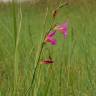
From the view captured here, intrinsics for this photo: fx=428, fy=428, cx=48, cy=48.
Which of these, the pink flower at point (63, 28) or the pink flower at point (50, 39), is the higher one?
the pink flower at point (63, 28)

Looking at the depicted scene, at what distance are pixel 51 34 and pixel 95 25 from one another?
12.4ft

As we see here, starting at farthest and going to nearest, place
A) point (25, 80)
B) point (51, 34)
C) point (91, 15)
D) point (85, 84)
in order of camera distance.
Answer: point (91, 15) → point (85, 84) → point (25, 80) → point (51, 34)

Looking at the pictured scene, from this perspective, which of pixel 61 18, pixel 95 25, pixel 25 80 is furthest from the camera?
pixel 61 18

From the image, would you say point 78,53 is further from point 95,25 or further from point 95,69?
point 95,25

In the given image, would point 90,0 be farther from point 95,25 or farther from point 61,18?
point 95,25

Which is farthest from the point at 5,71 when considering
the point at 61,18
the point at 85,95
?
the point at 61,18

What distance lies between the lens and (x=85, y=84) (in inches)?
88.3

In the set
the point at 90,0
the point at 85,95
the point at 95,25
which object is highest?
→ the point at 90,0

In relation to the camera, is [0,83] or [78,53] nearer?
[0,83]

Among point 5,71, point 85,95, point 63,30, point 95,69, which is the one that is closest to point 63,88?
point 85,95

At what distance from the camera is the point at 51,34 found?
1.22 m

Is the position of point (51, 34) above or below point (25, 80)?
above

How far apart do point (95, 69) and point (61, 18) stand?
4.41 metres

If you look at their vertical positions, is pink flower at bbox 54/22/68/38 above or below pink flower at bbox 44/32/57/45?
above
